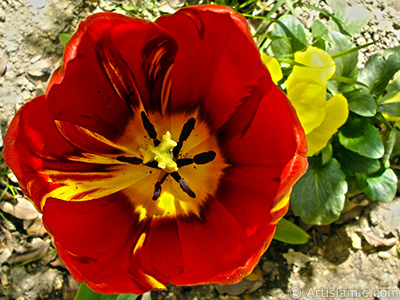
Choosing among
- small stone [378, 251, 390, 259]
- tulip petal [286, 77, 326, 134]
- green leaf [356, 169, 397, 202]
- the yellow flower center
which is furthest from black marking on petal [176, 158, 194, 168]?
small stone [378, 251, 390, 259]

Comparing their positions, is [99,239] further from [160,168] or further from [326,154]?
[326,154]

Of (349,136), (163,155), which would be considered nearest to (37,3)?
(163,155)

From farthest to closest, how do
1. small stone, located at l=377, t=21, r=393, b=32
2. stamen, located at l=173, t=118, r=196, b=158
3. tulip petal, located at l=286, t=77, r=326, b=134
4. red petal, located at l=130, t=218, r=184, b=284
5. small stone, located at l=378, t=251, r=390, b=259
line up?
small stone, located at l=377, t=21, r=393, b=32 < small stone, located at l=378, t=251, r=390, b=259 < tulip petal, located at l=286, t=77, r=326, b=134 < stamen, located at l=173, t=118, r=196, b=158 < red petal, located at l=130, t=218, r=184, b=284

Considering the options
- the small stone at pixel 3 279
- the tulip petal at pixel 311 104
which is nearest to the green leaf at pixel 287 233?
the tulip petal at pixel 311 104

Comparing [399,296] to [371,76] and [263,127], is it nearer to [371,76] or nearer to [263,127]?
[371,76]

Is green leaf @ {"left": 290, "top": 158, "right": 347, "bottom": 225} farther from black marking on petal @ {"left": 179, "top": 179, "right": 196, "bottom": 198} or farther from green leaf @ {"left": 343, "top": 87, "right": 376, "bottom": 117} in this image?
black marking on petal @ {"left": 179, "top": 179, "right": 196, "bottom": 198}

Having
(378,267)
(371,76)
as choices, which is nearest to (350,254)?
(378,267)
